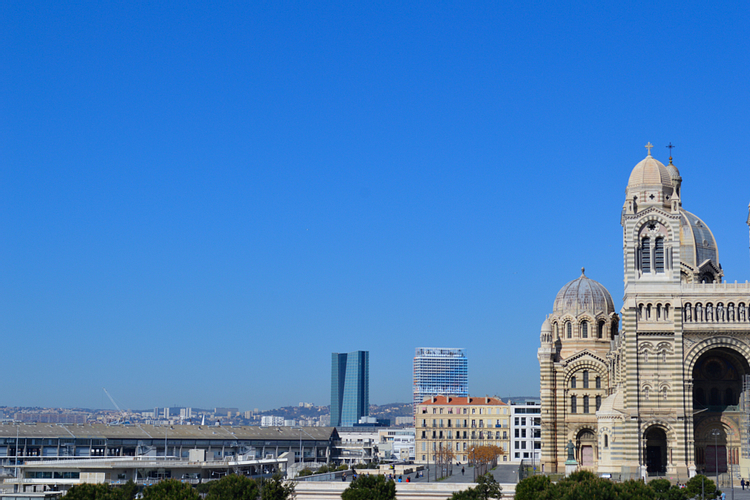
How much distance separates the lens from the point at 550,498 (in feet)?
209

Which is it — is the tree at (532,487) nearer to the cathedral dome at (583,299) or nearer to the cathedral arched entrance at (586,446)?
the cathedral arched entrance at (586,446)

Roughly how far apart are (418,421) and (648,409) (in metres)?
85.1

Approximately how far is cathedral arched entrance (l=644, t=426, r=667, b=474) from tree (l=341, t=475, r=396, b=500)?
90.2 feet

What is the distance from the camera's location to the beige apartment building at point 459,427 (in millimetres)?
166875

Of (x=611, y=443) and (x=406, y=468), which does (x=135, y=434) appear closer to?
(x=406, y=468)

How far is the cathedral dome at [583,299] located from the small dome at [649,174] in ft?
78.3

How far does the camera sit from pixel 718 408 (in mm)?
89250

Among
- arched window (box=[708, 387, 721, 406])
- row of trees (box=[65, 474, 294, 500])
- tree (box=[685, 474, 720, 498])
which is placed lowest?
row of trees (box=[65, 474, 294, 500])

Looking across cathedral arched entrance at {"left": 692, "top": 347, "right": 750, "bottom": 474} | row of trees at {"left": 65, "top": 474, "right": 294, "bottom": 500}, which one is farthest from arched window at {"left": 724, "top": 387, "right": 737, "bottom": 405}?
row of trees at {"left": 65, "top": 474, "right": 294, "bottom": 500}

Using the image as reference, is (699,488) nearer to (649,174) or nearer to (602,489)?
(602,489)

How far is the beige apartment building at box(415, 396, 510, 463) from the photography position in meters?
167

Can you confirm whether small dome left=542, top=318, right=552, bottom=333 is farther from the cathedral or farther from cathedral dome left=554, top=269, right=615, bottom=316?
the cathedral

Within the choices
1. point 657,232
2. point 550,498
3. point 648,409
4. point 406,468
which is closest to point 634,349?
point 648,409

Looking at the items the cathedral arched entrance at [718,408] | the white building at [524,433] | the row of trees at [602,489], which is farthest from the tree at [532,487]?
the white building at [524,433]
